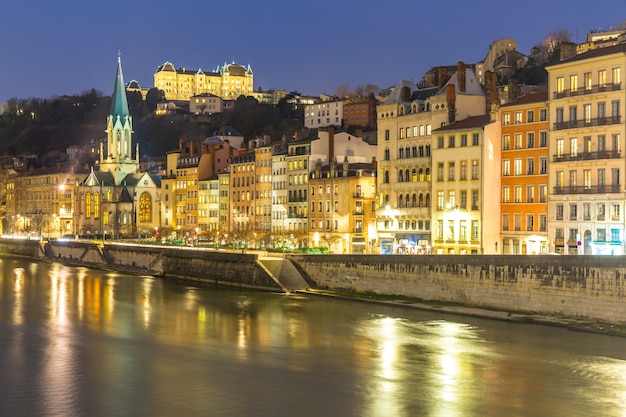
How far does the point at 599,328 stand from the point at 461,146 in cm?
2300

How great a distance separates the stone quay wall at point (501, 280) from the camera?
38.6 meters

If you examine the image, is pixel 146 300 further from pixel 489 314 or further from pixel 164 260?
pixel 489 314

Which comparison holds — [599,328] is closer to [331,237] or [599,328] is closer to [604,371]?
[604,371]

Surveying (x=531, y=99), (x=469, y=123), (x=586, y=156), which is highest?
(x=531, y=99)

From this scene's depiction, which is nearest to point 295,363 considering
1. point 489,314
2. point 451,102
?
point 489,314

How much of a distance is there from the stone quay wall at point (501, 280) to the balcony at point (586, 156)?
1005 cm

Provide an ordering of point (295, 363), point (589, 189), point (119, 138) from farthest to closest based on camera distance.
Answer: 1. point (119, 138)
2. point (589, 189)
3. point (295, 363)

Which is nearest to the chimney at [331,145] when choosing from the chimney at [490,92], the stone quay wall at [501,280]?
the chimney at [490,92]

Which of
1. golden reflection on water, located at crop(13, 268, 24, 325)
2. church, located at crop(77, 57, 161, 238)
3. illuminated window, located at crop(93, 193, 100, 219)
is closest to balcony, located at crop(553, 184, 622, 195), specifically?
golden reflection on water, located at crop(13, 268, 24, 325)

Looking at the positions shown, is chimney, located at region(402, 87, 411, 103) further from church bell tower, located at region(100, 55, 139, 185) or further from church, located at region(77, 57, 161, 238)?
church bell tower, located at region(100, 55, 139, 185)

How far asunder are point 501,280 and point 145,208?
282ft

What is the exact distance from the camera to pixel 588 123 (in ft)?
164

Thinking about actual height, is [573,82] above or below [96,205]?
above

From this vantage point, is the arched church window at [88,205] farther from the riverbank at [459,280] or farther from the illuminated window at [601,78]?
the illuminated window at [601,78]
